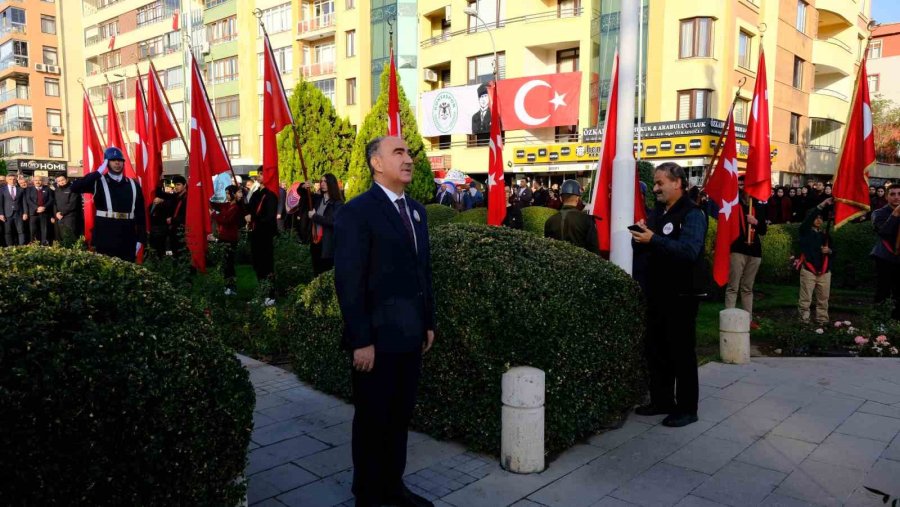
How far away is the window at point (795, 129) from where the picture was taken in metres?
35.2

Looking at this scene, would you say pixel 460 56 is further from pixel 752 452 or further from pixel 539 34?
pixel 752 452

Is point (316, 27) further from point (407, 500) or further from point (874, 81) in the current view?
point (407, 500)

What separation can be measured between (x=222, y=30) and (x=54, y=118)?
95.6 feet

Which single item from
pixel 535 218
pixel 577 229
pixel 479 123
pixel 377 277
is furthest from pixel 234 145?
pixel 377 277

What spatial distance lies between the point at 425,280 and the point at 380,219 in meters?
0.47

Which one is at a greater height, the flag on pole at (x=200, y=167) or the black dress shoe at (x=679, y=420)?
the flag on pole at (x=200, y=167)

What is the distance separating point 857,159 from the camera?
8.02 meters

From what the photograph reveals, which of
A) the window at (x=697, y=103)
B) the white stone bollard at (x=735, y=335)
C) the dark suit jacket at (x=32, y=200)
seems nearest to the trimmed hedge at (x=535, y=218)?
the white stone bollard at (x=735, y=335)

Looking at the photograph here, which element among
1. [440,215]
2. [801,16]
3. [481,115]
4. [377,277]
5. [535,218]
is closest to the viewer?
[377,277]

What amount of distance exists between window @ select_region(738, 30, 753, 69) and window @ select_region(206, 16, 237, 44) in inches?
1392

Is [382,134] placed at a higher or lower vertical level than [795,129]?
lower

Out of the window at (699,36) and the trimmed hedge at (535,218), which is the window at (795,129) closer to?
the window at (699,36)

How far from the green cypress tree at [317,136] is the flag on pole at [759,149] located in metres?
24.3

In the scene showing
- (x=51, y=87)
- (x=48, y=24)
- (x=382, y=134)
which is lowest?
(x=382, y=134)
